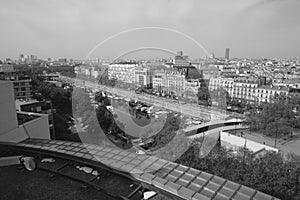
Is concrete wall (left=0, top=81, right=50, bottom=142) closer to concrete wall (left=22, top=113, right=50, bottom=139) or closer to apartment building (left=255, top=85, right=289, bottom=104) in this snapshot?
concrete wall (left=22, top=113, right=50, bottom=139)

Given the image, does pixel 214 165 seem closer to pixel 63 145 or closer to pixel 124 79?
pixel 63 145

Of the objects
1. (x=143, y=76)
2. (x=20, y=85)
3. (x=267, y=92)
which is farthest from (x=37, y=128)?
(x=143, y=76)

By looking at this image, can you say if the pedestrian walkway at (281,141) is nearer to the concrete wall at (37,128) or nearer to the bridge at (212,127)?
the bridge at (212,127)

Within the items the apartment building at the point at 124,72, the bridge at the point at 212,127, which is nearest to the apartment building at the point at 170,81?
the apartment building at the point at 124,72

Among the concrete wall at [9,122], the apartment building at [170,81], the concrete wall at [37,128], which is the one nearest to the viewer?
the concrete wall at [9,122]

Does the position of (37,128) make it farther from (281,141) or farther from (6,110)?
(281,141)

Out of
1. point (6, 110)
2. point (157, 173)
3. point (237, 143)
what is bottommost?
point (237, 143)

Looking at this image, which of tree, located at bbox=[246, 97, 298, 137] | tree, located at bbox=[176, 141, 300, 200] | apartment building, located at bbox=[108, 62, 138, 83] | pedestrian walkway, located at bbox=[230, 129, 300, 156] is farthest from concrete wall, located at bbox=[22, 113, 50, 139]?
apartment building, located at bbox=[108, 62, 138, 83]
